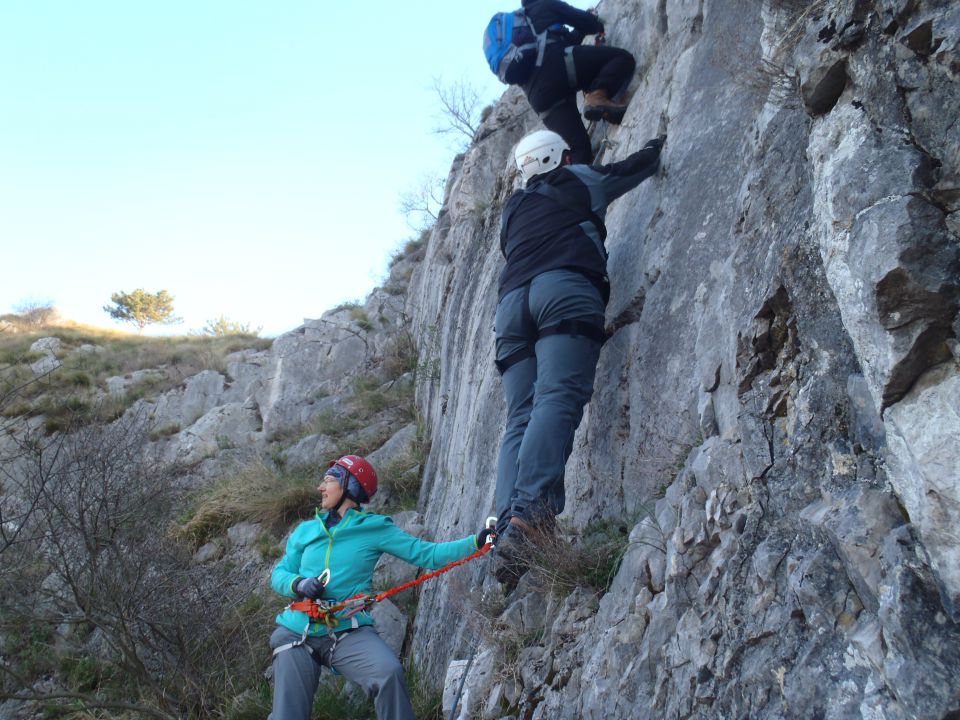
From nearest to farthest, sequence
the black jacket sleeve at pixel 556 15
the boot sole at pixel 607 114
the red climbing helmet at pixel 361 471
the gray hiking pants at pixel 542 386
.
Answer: the gray hiking pants at pixel 542 386 < the red climbing helmet at pixel 361 471 < the boot sole at pixel 607 114 < the black jacket sleeve at pixel 556 15

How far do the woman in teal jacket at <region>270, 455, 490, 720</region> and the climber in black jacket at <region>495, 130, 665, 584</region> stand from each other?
43cm

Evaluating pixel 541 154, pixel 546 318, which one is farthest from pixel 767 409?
pixel 541 154

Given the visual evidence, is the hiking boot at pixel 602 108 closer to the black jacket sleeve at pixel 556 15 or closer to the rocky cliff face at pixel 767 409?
the rocky cliff face at pixel 767 409

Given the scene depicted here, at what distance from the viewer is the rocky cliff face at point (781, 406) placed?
2492 mm

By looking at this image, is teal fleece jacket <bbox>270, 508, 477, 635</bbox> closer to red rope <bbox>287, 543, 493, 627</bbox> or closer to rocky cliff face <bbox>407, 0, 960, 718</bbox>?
red rope <bbox>287, 543, 493, 627</bbox>

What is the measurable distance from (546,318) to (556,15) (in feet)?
12.7

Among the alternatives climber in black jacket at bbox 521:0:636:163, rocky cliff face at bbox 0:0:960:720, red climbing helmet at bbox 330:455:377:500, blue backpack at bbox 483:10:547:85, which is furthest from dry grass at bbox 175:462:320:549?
blue backpack at bbox 483:10:547:85

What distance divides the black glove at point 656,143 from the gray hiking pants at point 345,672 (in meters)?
3.84

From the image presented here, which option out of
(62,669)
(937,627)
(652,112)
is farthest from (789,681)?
(62,669)

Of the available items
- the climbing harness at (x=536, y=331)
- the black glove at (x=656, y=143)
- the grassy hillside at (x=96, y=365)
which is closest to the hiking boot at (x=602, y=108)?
the black glove at (x=656, y=143)

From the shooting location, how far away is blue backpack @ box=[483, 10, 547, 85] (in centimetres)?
770

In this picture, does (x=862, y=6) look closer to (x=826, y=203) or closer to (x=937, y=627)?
(x=826, y=203)

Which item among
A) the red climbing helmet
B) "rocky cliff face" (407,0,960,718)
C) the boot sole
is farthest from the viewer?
the boot sole

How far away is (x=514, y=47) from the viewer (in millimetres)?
7707
